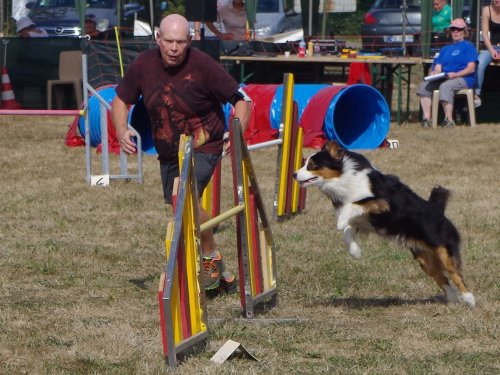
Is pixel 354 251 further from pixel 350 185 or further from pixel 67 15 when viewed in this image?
pixel 67 15

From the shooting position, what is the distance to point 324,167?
21.8ft

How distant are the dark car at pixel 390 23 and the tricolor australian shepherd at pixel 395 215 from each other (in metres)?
12.8

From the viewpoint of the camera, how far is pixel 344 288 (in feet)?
22.8

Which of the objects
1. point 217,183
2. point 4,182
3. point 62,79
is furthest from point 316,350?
point 62,79

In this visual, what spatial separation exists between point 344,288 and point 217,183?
2142mm

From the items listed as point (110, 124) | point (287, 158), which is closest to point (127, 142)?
point (287, 158)

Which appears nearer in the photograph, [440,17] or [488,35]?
[488,35]

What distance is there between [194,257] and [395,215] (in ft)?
Result: 5.48

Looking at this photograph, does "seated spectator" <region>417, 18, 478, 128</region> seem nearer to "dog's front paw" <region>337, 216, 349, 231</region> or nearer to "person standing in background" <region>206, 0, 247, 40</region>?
"person standing in background" <region>206, 0, 247, 40</region>

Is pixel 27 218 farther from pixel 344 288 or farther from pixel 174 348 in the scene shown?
pixel 174 348

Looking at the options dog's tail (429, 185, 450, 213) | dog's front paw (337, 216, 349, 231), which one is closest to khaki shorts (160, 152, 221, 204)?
dog's front paw (337, 216, 349, 231)

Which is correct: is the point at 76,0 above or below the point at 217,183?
above

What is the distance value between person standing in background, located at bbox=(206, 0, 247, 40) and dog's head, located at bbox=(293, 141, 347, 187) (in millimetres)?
12706

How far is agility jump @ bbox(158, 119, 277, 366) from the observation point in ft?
15.7
